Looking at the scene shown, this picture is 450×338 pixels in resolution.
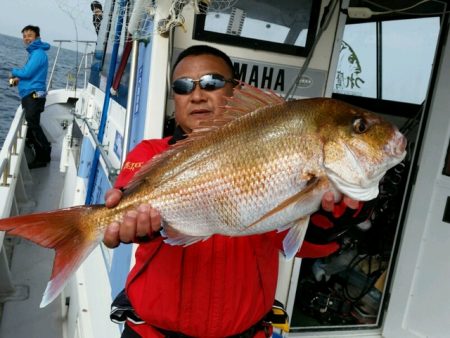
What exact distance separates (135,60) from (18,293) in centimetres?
311

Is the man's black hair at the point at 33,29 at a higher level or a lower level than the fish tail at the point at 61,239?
higher

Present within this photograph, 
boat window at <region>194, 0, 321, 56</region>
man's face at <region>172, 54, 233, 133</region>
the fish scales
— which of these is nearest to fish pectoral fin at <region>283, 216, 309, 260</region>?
the fish scales

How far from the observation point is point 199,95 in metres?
1.78

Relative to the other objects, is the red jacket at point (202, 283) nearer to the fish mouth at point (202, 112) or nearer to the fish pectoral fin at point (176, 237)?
the fish pectoral fin at point (176, 237)

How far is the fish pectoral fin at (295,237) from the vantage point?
141 centimetres

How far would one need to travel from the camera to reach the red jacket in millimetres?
1680

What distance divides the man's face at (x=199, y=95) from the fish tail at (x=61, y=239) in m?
0.61

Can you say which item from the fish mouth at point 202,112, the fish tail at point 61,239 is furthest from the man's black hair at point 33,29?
the fish tail at point 61,239

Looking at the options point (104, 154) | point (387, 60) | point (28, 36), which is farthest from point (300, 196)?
point (28, 36)

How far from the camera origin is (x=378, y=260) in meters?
4.04

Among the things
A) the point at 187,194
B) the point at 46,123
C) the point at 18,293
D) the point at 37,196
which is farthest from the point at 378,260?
the point at 46,123

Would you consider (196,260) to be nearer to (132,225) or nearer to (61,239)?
(132,225)

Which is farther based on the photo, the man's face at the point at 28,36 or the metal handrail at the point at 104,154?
the man's face at the point at 28,36

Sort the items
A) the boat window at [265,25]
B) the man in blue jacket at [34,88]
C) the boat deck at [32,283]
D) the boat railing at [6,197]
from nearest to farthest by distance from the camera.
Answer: the boat window at [265,25] < the boat deck at [32,283] < the boat railing at [6,197] < the man in blue jacket at [34,88]
